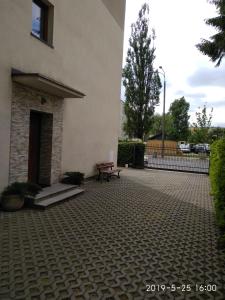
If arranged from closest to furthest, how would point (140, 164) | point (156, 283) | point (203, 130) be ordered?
point (156, 283)
point (140, 164)
point (203, 130)

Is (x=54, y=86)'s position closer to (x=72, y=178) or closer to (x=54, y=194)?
(x=54, y=194)

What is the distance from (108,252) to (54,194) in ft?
12.9

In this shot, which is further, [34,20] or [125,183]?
[125,183]

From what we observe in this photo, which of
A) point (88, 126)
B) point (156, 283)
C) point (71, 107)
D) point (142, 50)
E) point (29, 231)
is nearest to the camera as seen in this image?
point (156, 283)

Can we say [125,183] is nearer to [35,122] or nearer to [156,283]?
[35,122]

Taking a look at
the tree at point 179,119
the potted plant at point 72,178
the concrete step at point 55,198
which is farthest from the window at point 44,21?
the tree at point 179,119

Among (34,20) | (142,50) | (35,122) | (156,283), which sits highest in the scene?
(142,50)

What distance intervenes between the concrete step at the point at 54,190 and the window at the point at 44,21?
15.1 ft

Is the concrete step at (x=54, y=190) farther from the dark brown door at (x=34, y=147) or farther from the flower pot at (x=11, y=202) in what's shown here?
the dark brown door at (x=34, y=147)

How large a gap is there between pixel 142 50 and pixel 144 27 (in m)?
2.49

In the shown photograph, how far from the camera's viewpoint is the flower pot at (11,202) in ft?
21.9

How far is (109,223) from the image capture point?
243 inches

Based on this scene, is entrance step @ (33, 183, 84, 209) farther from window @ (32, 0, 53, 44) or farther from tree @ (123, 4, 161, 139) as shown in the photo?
tree @ (123, 4, 161, 139)

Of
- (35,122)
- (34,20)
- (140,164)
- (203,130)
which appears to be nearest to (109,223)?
(35,122)
